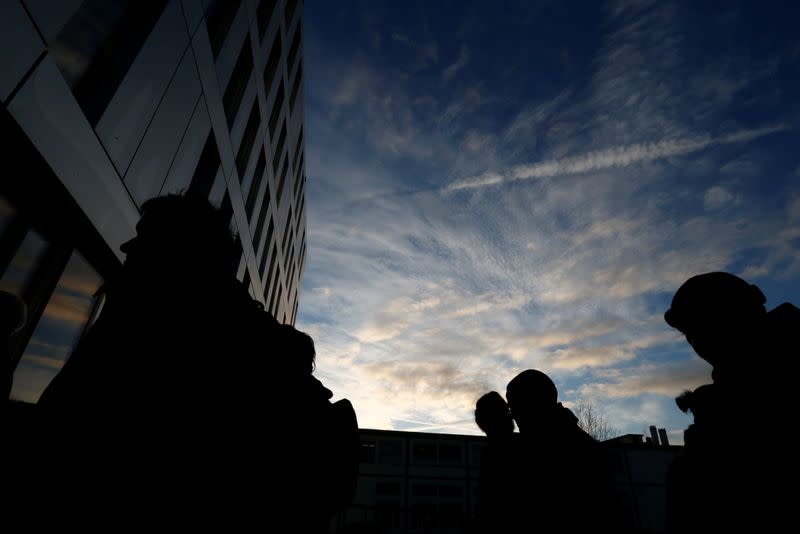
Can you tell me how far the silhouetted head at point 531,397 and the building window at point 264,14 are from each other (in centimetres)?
1191

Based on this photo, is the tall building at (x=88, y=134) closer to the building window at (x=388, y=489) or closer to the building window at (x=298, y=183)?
the building window at (x=298, y=183)

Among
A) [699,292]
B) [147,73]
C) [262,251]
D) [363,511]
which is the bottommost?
[363,511]

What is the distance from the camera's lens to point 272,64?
42.0 feet

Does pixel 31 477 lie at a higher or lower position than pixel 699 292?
lower

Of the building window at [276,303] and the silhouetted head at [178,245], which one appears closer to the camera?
the silhouetted head at [178,245]

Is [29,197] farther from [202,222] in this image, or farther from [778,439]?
[778,439]

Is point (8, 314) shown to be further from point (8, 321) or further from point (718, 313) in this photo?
point (718, 313)

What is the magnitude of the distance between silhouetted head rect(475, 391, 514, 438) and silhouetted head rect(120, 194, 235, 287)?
7.32ft

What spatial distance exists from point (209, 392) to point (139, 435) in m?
0.18

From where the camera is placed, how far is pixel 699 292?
1.49m

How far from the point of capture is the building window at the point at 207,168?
8.27m

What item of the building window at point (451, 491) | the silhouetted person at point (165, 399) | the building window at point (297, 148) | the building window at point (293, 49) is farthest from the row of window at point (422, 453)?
the silhouetted person at point (165, 399)

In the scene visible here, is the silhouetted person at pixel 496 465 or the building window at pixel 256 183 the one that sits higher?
the building window at pixel 256 183

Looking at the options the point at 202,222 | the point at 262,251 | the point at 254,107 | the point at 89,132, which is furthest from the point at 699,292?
the point at 262,251
